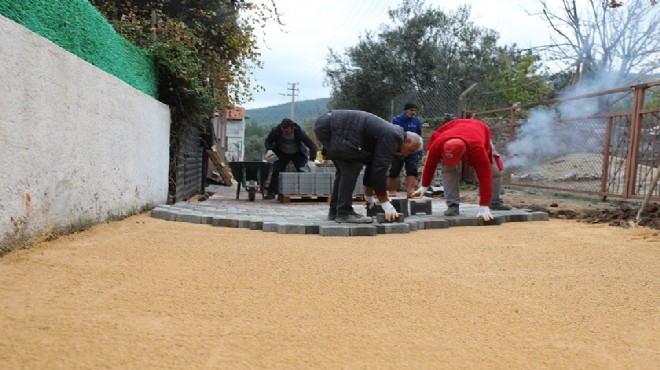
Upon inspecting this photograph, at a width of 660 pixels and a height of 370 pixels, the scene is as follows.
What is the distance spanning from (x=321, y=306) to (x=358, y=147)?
3307mm

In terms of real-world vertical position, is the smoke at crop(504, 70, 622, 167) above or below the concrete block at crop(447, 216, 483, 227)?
above

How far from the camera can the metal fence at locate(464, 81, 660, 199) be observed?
8.33m

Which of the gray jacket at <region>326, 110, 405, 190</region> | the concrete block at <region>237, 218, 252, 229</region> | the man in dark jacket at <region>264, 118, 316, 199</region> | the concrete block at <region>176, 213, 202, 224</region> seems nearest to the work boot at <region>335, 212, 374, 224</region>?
the gray jacket at <region>326, 110, 405, 190</region>

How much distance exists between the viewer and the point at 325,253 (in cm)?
430

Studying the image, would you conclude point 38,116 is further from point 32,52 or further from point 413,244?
point 413,244

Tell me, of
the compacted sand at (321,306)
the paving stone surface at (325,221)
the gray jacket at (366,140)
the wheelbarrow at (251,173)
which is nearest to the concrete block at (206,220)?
the paving stone surface at (325,221)

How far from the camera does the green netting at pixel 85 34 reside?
4031 millimetres

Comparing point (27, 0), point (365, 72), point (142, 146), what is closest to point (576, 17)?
point (365, 72)

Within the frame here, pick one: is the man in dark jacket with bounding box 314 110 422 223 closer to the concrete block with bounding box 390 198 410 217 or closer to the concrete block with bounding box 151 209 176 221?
the concrete block with bounding box 390 198 410 217

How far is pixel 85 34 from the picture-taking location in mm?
5254

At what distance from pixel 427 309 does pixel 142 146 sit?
5100mm

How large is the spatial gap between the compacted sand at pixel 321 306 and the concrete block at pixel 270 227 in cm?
90

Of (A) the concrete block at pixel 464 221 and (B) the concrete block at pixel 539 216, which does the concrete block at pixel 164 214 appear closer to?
(A) the concrete block at pixel 464 221

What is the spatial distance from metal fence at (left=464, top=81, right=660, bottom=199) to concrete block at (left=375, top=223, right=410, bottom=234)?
312 centimetres
